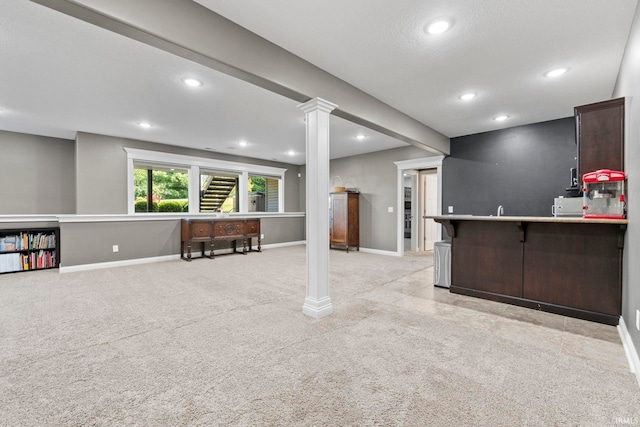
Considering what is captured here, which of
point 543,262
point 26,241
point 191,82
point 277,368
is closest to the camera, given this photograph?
point 277,368

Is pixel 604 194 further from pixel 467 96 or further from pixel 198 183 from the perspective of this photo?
pixel 198 183

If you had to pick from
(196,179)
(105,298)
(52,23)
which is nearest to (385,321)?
(105,298)

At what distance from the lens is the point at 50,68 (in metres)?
2.82

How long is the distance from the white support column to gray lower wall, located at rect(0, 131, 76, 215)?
5327 mm

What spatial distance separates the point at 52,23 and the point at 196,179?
4.35 metres

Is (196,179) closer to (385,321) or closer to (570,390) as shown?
(385,321)

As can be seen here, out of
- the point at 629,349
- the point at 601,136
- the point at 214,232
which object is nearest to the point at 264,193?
the point at 214,232

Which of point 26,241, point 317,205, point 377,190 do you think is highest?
point 377,190

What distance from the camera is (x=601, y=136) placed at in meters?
2.70

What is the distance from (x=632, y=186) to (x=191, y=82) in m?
3.99

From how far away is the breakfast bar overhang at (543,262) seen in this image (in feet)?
8.63

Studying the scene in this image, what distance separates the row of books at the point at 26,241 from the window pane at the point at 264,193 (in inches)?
171

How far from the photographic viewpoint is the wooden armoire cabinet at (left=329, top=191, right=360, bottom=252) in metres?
6.89

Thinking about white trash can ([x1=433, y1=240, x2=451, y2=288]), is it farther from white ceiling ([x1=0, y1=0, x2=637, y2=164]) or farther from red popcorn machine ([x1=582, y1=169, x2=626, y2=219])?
white ceiling ([x1=0, y1=0, x2=637, y2=164])
